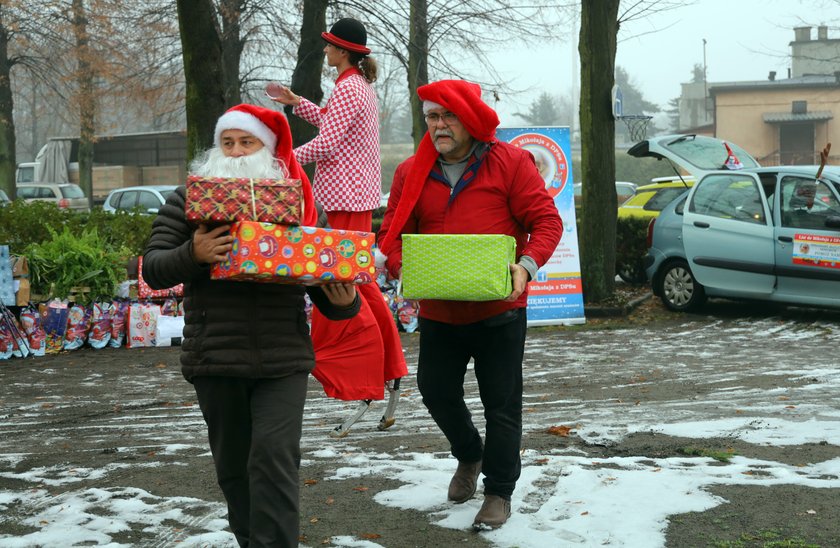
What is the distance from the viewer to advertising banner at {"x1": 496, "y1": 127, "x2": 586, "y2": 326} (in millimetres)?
12430

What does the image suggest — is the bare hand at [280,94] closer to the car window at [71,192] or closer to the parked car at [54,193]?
the parked car at [54,193]

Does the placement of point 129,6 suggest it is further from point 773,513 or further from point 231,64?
point 773,513

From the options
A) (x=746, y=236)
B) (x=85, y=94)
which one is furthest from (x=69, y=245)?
(x=85, y=94)

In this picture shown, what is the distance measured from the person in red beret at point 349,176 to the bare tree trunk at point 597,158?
7.53m

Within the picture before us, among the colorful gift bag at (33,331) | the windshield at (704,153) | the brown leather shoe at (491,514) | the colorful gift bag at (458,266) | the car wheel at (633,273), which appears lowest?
the brown leather shoe at (491,514)

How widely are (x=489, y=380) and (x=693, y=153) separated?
33.4 ft

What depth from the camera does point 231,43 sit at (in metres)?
24.6

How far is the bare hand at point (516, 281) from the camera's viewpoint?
4.64 meters

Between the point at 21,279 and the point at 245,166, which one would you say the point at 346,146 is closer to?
the point at 245,166

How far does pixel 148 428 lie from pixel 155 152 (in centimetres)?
3881

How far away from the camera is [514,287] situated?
15.3 feet

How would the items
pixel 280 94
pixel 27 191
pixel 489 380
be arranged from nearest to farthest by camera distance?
1. pixel 489 380
2. pixel 280 94
3. pixel 27 191

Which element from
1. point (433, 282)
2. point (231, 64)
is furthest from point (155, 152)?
point (433, 282)

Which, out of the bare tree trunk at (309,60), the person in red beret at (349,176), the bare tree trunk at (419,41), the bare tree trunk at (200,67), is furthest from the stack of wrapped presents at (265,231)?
the bare tree trunk at (419,41)
